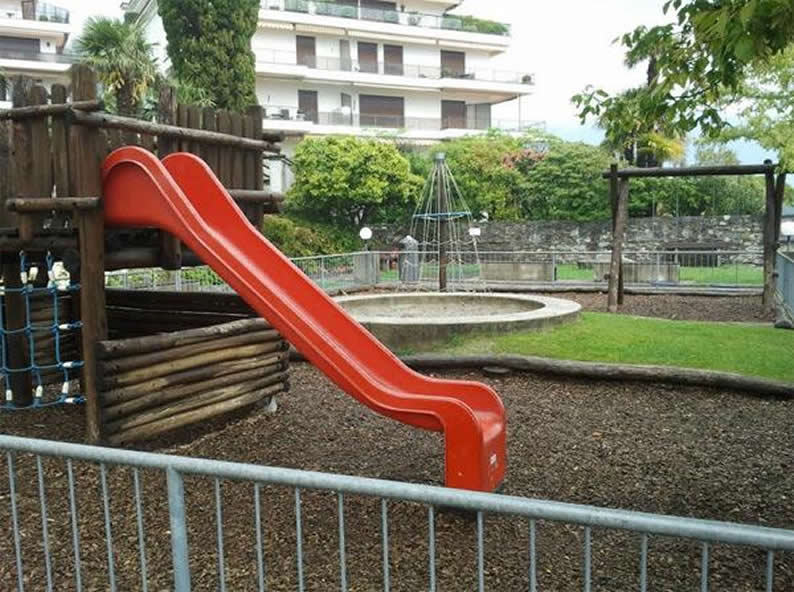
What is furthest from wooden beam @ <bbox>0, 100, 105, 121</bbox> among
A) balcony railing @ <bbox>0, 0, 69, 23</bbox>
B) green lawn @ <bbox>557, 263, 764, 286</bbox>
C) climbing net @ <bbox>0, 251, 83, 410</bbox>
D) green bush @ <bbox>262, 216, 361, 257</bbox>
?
Answer: balcony railing @ <bbox>0, 0, 69, 23</bbox>

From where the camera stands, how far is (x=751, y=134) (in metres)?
20.4

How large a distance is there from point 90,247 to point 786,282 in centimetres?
1247

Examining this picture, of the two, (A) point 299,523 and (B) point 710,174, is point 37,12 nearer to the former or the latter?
(B) point 710,174

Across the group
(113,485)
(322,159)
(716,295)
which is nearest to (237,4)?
(322,159)

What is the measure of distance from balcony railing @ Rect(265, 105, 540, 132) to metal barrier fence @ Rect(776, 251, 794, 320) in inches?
1157

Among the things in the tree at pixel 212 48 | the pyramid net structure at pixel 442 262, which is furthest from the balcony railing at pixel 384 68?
the pyramid net structure at pixel 442 262

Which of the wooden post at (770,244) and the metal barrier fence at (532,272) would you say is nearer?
the wooden post at (770,244)

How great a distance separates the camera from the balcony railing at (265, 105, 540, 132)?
4325 cm

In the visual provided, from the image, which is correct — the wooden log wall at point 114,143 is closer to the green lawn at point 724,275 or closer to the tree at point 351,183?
the green lawn at point 724,275

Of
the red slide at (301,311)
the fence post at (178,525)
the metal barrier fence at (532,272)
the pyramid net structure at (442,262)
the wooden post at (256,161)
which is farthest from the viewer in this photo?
the metal barrier fence at (532,272)

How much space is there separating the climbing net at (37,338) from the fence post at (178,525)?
13.6ft

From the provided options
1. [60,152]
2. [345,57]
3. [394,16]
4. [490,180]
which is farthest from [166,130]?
[394,16]

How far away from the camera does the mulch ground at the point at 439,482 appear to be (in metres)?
3.75

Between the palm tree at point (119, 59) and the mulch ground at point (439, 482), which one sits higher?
the palm tree at point (119, 59)
